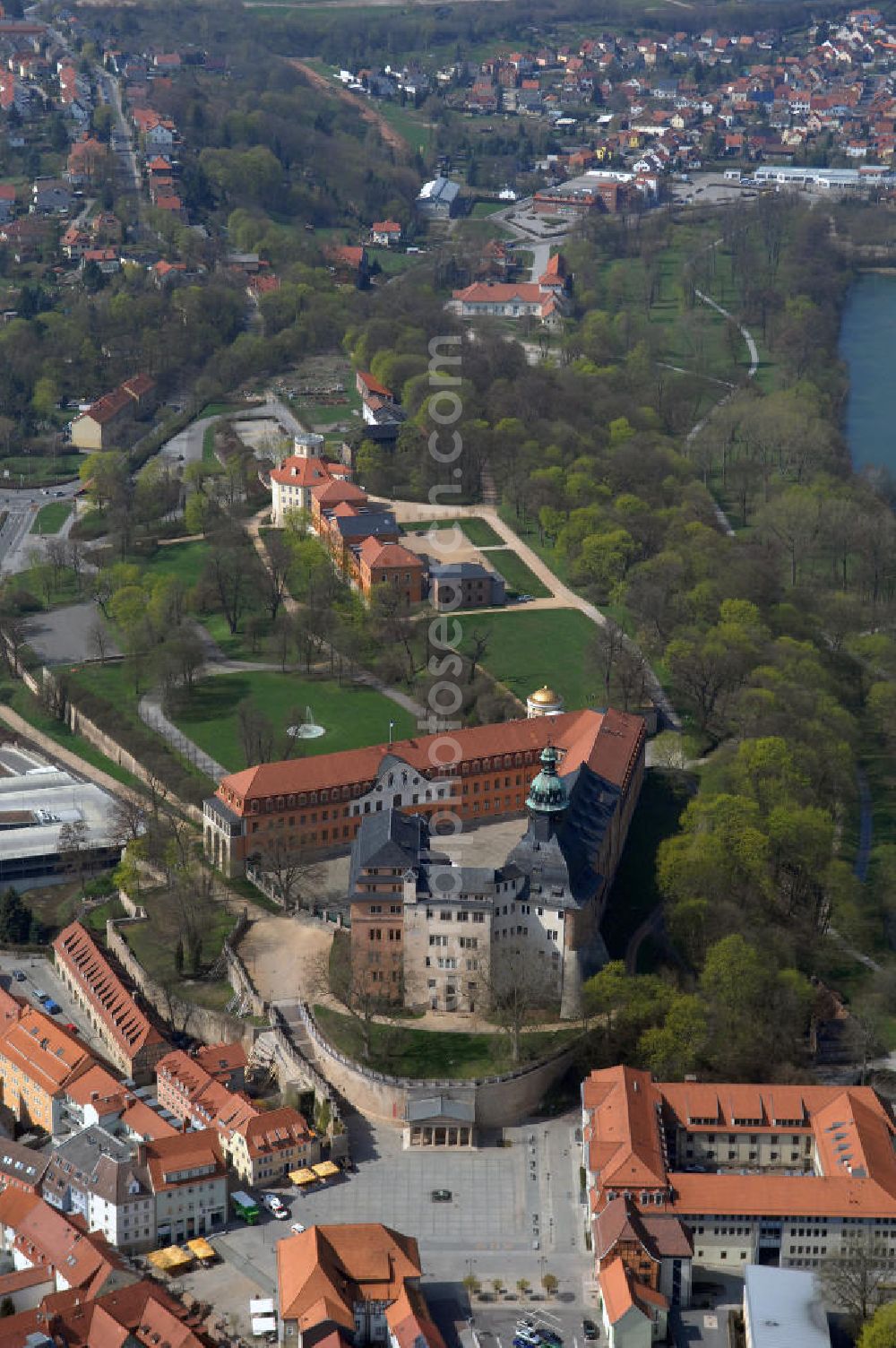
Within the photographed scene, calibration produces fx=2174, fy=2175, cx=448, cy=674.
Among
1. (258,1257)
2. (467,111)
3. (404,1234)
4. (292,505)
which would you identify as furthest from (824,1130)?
(467,111)

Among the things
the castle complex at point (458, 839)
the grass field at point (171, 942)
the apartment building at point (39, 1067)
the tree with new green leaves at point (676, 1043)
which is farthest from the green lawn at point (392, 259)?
the tree with new green leaves at point (676, 1043)

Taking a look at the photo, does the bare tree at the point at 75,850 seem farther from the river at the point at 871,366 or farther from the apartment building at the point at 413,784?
the river at the point at 871,366

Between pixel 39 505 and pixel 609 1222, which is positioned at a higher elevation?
pixel 609 1222

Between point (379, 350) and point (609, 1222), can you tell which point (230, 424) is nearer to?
point (379, 350)

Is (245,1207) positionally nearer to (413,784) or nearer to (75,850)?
(413,784)

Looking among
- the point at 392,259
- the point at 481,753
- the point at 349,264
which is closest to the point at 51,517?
the point at 481,753

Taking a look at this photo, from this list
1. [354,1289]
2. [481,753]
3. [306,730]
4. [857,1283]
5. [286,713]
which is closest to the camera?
[354,1289]
